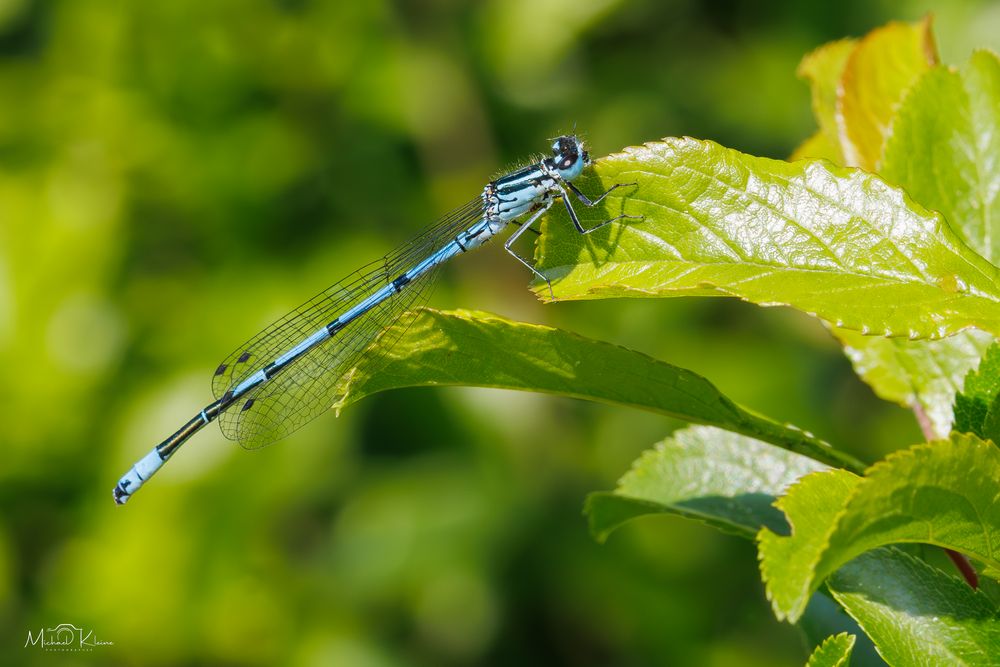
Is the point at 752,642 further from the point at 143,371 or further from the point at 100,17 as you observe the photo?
the point at 100,17

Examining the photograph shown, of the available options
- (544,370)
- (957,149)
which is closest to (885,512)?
(544,370)

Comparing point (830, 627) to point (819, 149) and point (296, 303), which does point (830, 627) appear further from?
point (296, 303)

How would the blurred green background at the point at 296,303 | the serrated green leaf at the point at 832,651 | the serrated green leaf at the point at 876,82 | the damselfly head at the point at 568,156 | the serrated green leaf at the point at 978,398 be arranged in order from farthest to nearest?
1. the blurred green background at the point at 296,303
2. the damselfly head at the point at 568,156
3. the serrated green leaf at the point at 876,82
4. the serrated green leaf at the point at 978,398
5. the serrated green leaf at the point at 832,651

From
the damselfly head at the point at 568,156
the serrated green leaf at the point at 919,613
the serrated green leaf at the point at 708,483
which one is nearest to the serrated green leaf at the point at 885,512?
the serrated green leaf at the point at 919,613

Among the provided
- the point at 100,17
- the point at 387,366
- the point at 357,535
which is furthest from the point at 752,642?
the point at 100,17

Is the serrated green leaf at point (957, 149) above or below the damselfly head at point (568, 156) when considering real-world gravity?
below

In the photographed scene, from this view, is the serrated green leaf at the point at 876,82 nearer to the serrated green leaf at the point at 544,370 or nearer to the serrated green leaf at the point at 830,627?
the serrated green leaf at the point at 544,370
